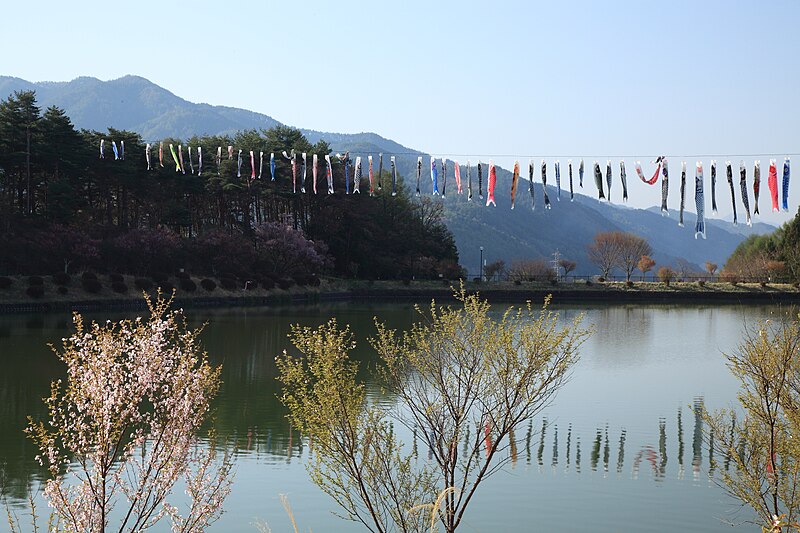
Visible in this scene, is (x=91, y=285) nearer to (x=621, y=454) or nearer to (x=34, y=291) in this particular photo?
(x=34, y=291)

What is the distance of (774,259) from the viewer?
8681 centimetres

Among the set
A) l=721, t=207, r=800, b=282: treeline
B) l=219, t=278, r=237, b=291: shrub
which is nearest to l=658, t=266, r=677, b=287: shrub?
l=721, t=207, r=800, b=282: treeline

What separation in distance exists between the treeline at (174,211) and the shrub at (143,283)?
245 cm

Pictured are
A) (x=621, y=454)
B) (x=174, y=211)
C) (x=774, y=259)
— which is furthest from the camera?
(x=774, y=259)

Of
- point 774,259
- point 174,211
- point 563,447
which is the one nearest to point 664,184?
point 563,447

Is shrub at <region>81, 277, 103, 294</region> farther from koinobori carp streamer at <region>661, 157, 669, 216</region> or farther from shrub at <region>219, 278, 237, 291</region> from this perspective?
koinobori carp streamer at <region>661, 157, 669, 216</region>

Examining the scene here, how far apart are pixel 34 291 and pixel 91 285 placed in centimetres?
376

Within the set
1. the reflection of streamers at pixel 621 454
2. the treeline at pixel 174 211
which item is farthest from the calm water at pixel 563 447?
the treeline at pixel 174 211

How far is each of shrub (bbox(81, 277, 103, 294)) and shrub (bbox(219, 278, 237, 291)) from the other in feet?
33.5

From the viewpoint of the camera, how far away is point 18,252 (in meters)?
48.9

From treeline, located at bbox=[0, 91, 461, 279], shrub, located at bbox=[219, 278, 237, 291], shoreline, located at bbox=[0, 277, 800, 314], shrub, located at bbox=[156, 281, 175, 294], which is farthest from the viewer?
shoreline, located at bbox=[0, 277, 800, 314]

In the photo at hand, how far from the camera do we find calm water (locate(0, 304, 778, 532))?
→ 13.9 m

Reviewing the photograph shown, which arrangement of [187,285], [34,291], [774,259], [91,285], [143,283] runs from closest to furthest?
[34,291], [91,285], [143,283], [187,285], [774,259]

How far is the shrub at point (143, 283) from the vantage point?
52.3 m
